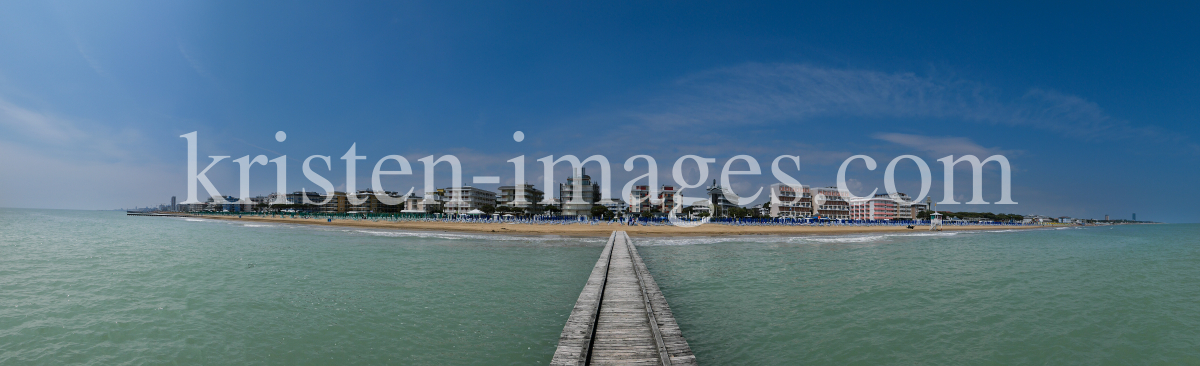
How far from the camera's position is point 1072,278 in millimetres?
17672

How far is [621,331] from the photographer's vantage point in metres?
7.97

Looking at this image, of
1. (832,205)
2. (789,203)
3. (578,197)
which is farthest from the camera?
(832,205)

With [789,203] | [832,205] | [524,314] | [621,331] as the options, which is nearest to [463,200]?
[789,203]

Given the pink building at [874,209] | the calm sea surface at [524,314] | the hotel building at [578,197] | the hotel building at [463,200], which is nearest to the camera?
the calm sea surface at [524,314]

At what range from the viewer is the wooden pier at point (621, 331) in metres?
6.43

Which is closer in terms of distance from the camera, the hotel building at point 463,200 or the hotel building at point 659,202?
the hotel building at point 659,202

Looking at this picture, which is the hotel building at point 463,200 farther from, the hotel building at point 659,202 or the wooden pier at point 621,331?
the wooden pier at point 621,331

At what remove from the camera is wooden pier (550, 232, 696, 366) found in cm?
643

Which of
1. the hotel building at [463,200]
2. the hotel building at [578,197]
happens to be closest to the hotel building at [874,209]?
the hotel building at [578,197]

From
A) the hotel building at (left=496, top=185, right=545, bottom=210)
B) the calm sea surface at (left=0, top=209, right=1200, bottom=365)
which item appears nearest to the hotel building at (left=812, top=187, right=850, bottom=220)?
the hotel building at (left=496, top=185, right=545, bottom=210)

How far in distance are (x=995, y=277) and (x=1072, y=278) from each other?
9.67ft

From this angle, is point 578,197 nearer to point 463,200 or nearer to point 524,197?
point 524,197

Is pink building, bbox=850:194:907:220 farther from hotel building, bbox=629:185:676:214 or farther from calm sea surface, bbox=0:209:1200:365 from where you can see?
calm sea surface, bbox=0:209:1200:365

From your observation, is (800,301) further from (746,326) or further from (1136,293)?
(1136,293)
